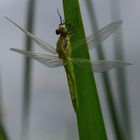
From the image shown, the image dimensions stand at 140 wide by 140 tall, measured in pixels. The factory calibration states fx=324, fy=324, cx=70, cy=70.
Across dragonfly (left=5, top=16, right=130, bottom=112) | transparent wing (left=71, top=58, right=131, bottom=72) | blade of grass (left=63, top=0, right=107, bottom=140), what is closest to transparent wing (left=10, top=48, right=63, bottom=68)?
dragonfly (left=5, top=16, right=130, bottom=112)

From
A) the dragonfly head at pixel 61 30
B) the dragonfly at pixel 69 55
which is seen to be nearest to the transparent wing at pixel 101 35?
the dragonfly at pixel 69 55

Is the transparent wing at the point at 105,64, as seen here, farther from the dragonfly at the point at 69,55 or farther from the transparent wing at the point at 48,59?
the transparent wing at the point at 48,59

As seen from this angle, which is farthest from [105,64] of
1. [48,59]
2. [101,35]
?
[48,59]

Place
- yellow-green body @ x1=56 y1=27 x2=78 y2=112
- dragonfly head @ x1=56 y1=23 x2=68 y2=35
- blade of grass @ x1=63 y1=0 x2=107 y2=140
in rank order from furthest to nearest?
dragonfly head @ x1=56 y1=23 x2=68 y2=35 → yellow-green body @ x1=56 y1=27 x2=78 y2=112 → blade of grass @ x1=63 y1=0 x2=107 y2=140

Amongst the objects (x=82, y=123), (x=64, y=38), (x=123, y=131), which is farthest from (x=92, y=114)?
(x=64, y=38)

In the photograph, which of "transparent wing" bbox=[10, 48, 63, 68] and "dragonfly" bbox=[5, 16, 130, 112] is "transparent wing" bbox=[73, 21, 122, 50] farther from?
"transparent wing" bbox=[10, 48, 63, 68]

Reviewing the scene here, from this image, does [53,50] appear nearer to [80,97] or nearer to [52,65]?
[52,65]

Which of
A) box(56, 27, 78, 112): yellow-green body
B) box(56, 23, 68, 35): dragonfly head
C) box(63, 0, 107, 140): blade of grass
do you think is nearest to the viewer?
box(63, 0, 107, 140): blade of grass
